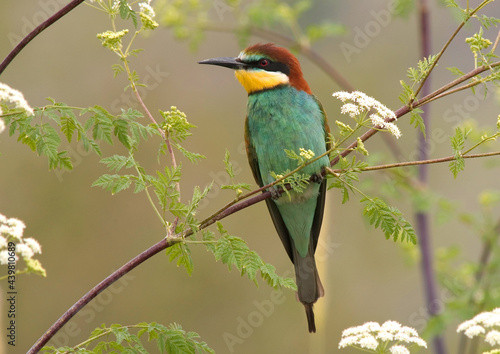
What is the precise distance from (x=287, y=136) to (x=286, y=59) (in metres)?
0.44

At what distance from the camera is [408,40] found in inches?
250

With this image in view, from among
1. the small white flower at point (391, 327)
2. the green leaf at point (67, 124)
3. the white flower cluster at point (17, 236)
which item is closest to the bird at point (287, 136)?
the small white flower at point (391, 327)

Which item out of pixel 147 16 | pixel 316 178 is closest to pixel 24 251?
pixel 147 16

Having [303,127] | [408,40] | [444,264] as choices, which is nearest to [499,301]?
[444,264]

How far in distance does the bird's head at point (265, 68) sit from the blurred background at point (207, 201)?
5.33ft

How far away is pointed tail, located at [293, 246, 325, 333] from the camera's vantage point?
2802mm

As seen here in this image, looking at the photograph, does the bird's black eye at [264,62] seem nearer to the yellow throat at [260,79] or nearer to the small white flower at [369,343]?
the yellow throat at [260,79]

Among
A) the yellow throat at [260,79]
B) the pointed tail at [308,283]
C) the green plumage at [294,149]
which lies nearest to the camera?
the pointed tail at [308,283]

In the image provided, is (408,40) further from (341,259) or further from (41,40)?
(41,40)

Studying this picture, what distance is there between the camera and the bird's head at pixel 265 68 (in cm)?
306

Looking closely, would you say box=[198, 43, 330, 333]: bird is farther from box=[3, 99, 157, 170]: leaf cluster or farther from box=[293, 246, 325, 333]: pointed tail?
box=[3, 99, 157, 170]: leaf cluster

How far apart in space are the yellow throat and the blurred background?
1.67 meters

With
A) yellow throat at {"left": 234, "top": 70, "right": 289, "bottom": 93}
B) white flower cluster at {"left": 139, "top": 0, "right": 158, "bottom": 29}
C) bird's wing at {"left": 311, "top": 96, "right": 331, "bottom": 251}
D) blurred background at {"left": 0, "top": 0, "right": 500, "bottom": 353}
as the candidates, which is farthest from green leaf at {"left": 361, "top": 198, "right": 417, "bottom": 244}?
blurred background at {"left": 0, "top": 0, "right": 500, "bottom": 353}

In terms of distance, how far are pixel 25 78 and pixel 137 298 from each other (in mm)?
2096
